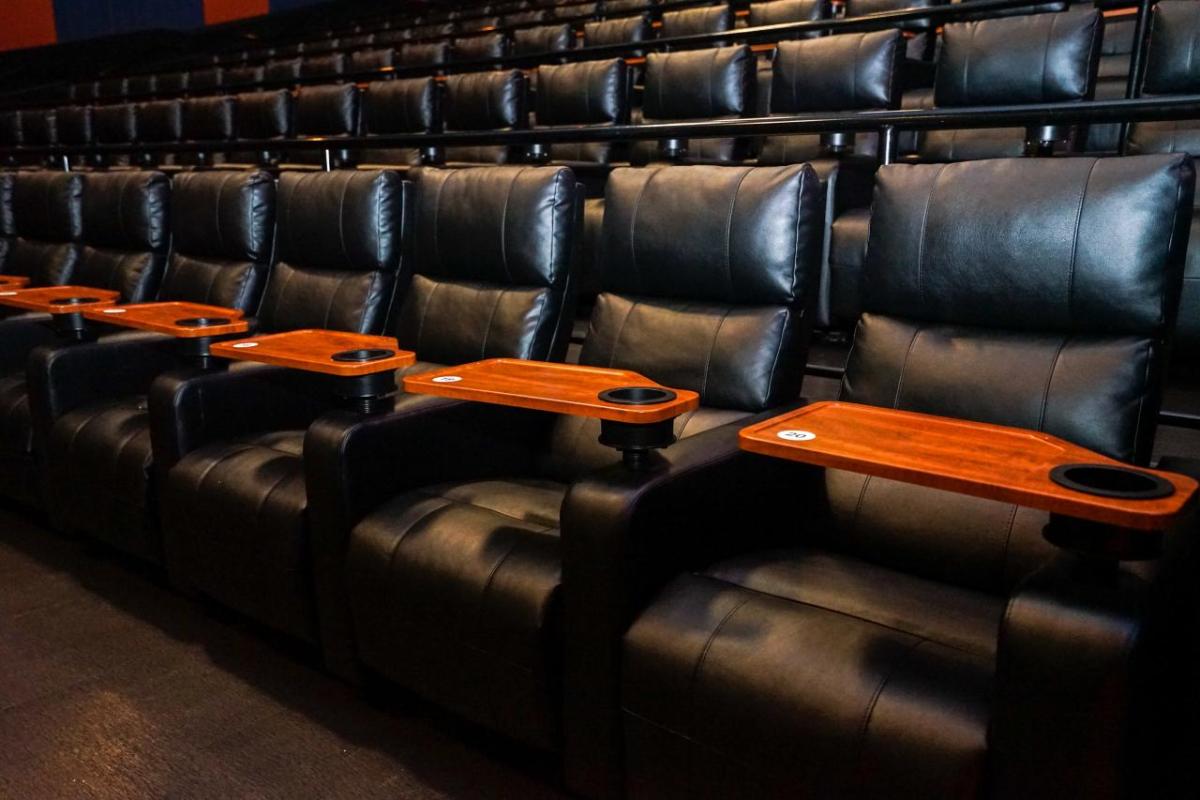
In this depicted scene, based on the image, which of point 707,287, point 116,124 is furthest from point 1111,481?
point 116,124

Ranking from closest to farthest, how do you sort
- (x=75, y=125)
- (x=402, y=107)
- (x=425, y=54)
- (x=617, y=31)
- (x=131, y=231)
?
(x=131, y=231) → (x=402, y=107) → (x=617, y=31) → (x=75, y=125) → (x=425, y=54)

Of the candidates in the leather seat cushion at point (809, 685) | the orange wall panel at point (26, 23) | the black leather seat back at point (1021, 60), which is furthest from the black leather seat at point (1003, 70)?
the orange wall panel at point (26, 23)

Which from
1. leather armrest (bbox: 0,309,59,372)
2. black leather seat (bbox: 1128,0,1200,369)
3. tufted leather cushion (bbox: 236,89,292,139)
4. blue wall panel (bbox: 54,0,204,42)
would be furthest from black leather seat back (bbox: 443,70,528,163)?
blue wall panel (bbox: 54,0,204,42)

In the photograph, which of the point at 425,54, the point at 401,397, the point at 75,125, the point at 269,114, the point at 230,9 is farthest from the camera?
the point at 230,9

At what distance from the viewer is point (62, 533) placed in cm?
236

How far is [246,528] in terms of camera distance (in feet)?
5.38

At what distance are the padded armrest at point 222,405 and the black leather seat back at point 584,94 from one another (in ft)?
4.35

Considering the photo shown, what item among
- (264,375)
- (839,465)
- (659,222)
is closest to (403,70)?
(264,375)

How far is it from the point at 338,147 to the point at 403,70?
5.14 ft

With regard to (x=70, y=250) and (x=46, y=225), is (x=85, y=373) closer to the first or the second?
(x=70, y=250)

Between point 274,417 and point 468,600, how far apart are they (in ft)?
2.95

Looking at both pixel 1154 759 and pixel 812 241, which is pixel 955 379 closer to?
pixel 812 241

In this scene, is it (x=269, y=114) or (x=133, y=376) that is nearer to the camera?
(x=133, y=376)

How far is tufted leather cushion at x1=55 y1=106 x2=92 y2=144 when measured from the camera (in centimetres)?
456
